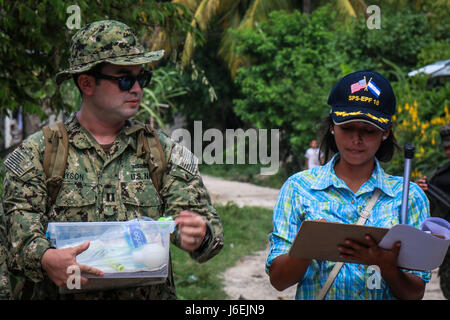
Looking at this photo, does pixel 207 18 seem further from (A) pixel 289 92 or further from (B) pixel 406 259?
(B) pixel 406 259

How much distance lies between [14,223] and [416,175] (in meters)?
6.00

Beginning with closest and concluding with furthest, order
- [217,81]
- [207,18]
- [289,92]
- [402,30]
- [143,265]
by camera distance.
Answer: [143,265] → [402,30] → [289,92] → [207,18] → [217,81]

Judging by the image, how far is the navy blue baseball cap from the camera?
94.7 inches

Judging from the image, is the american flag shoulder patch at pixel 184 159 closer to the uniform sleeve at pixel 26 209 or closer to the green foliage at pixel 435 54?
the uniform sleeve at pixel 26 209

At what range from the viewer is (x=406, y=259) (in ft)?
7.23

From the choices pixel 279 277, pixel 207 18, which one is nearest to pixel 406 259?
pixel 279 277

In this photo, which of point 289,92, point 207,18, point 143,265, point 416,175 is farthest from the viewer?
point 207,18

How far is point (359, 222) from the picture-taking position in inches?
95.1

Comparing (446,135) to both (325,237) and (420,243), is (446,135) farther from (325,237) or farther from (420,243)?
(325,237)

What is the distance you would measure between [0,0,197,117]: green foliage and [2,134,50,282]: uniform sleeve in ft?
6.49

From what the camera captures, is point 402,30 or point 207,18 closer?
point 402,30
